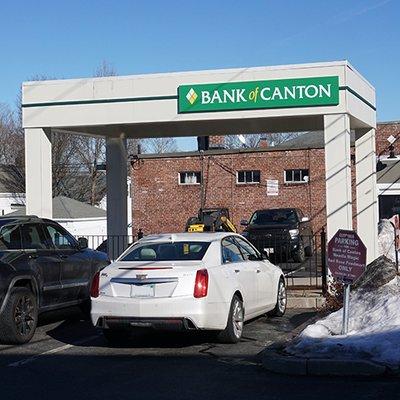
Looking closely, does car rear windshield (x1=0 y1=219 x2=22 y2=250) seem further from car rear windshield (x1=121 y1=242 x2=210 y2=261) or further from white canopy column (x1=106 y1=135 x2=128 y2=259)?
white canopy column (x1=106 y1=135 x2=128 y2=259)

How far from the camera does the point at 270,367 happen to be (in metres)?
8.22

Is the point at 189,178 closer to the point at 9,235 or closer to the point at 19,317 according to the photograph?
the point at 9,235

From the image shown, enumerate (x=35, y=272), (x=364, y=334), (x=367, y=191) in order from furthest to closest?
(x=367, y=191), (x=35, y=272), (x=364, y=334)

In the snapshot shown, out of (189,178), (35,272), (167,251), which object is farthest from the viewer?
(189,178)

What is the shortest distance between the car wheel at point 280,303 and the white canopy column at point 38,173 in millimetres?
5627

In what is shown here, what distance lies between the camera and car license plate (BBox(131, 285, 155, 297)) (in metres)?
9.49

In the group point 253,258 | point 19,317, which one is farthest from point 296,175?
point 19,317

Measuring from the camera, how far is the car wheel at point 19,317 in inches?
400

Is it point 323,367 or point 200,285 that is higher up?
point 200,285

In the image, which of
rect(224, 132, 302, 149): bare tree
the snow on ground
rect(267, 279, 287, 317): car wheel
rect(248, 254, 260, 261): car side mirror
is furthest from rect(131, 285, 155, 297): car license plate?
rect(224, 132, 302, 149): bare tree

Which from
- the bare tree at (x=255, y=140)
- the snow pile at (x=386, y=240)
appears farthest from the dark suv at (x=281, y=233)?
the bare tree at (x=255, y=140)

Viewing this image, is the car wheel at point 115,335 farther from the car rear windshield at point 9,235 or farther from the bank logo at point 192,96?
the bank logo at point 192,96

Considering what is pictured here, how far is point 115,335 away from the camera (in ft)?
34.3

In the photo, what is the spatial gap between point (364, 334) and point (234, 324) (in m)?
1.93
